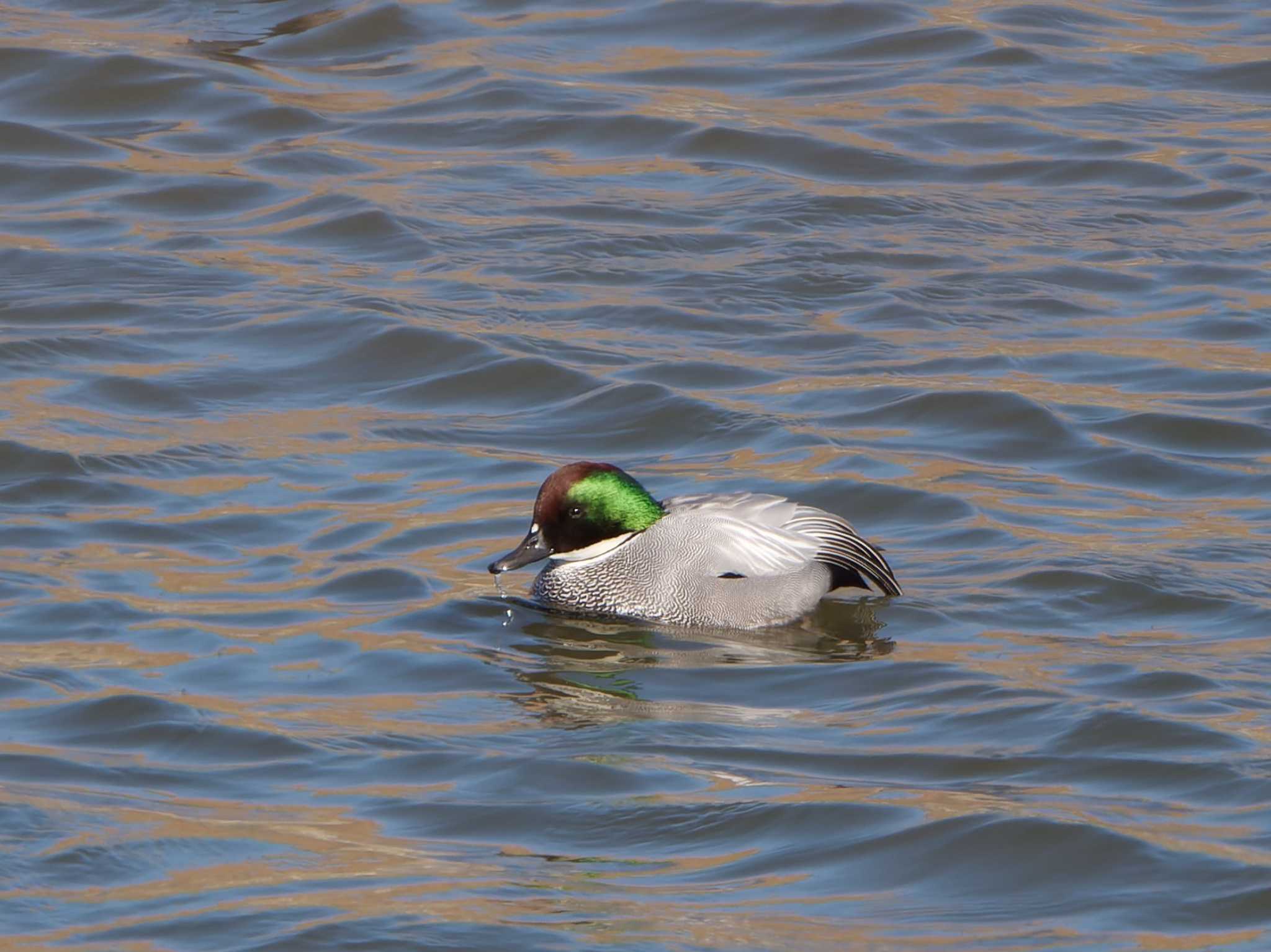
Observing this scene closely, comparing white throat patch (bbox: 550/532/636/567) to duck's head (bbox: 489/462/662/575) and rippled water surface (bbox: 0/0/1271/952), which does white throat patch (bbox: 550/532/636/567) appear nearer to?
duck's head (bbox: 489/462/662/575)

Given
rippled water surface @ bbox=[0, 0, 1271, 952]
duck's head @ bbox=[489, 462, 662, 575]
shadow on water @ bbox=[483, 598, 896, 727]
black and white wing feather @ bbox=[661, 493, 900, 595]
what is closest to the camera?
rippled water surface @ bbox=[0, 0, 1271, 952]

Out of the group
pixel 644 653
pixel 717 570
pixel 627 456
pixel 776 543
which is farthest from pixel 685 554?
pixel 627 456

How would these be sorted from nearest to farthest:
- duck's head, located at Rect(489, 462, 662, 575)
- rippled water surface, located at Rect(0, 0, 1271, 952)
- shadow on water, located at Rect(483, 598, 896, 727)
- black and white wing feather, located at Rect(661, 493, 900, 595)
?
rippled water surface, located at Rect(0, 0, 1271, 952)
shadow on water, located at Rect(483, 598, 896, 727)
black and white wing feather, located at Rect(661, 493, 900, 595)
duck's head, located at Rect(489, 462, 662, 575)

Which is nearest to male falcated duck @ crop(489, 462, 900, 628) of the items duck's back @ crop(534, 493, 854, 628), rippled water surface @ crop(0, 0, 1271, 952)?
duck's back @ crop(534, 493, 854, 628)

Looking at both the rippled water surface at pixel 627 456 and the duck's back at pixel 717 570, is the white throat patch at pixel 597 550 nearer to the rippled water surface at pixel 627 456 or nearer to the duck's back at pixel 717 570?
the duck's back at pixel 717 570

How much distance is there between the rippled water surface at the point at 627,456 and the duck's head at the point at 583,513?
0.28m

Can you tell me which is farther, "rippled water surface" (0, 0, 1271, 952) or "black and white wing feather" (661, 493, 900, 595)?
"black and white wing feather" (661, 493, 900, 595)

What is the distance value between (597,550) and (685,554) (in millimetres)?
313

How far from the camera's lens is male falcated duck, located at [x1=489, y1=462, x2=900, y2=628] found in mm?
7781

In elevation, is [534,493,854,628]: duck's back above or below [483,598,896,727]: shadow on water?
above

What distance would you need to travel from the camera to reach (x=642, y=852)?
5.67 meters

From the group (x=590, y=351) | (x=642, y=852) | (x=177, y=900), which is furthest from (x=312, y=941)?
(x=590, y=351)

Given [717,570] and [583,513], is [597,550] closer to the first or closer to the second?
[583,513]

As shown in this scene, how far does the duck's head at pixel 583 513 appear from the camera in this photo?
26.0ft
